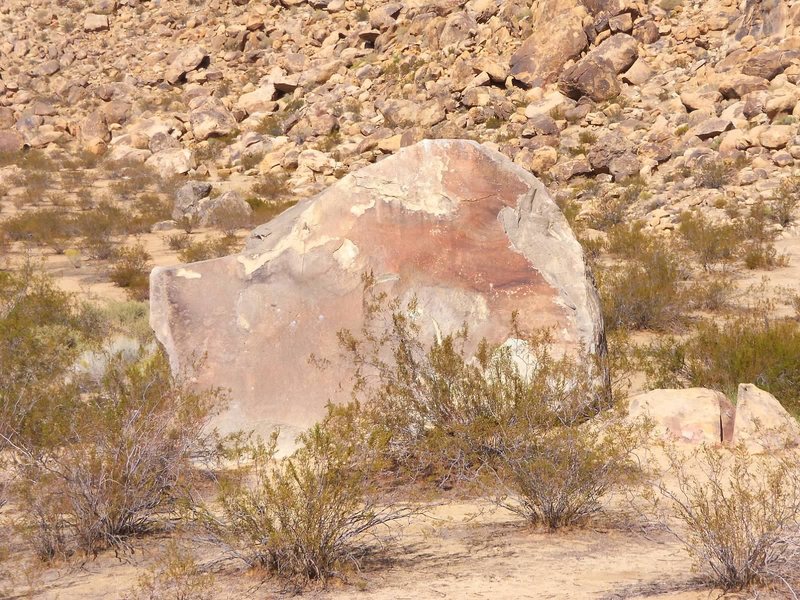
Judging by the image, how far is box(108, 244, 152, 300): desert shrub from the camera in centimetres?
1138

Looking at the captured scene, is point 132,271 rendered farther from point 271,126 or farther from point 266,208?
point 271,126

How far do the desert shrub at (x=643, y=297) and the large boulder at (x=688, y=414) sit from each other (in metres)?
3.37

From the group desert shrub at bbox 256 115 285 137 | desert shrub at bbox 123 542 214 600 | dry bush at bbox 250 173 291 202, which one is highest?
desert shrub at bbox 256 115 285 137

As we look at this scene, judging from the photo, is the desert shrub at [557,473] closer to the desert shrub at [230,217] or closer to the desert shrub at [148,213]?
the desert shrub at [230,217]

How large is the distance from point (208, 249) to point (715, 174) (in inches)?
345

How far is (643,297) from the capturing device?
935cm

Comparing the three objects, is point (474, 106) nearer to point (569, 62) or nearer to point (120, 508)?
point (569, 62)

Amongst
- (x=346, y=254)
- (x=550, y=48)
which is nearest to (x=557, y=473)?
(x=346, y=254)

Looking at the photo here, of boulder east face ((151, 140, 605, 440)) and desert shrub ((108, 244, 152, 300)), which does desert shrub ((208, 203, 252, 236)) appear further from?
boulder east face ((151, 140, 605, 440))

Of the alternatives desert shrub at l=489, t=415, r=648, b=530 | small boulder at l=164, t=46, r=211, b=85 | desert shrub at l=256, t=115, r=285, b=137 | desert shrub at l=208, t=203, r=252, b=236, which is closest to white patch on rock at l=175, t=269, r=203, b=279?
desert shrub at l=489, t=415, r=648, b=530

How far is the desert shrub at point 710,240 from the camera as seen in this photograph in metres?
12.2

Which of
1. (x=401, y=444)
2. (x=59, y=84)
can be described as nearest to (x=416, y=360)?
(x=401, y=444)

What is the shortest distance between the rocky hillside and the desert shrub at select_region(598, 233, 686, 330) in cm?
387

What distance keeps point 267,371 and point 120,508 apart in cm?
184
